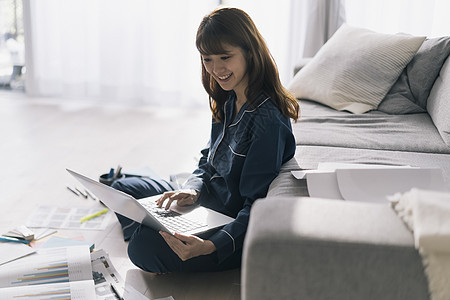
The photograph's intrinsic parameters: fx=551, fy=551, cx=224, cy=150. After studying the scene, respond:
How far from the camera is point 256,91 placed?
6.02 ft

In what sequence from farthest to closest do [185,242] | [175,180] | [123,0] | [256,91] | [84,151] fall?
[123,0], [84,151], [175,180], [256,91], [185,242]

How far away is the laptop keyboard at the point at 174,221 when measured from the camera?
70.1 inches

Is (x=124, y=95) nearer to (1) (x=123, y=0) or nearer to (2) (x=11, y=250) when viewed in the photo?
(1) (x=123, y=0)

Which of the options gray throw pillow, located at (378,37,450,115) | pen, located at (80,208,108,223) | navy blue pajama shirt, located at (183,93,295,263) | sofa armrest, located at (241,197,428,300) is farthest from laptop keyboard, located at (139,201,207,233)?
gray throw pillow, located at (378,37,450,115)

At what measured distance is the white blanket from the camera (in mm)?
998

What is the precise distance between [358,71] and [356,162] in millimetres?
917

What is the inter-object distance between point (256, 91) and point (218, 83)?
0.21m

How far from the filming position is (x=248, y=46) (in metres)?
1.76

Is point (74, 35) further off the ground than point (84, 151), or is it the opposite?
point (74, 35)

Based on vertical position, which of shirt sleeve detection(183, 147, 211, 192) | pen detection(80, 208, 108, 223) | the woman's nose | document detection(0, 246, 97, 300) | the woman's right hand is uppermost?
the woman's nose

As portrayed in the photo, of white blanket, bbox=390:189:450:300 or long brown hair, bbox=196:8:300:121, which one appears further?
long brown hair, bbox=196:8:300:121

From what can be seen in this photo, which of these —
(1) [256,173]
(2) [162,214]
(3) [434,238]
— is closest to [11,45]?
(2) [162,214]

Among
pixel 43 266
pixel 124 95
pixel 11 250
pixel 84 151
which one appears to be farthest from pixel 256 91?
pixel 124 95

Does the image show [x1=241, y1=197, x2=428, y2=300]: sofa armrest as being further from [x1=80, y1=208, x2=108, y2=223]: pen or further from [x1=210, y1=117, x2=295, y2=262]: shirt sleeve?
[x1=80, y1=208, x2=108, y2=223]: pen
